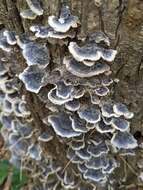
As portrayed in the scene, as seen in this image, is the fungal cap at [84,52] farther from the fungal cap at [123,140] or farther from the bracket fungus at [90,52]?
the fungal cap at [123,140]

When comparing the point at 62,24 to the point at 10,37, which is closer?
the point at 62,24

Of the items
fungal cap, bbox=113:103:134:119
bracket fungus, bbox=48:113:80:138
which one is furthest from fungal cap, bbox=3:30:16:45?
fungal cap, bbox=113:103:134:119

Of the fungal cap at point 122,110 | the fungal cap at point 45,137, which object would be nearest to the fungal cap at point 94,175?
the fungal cap at point 45,137

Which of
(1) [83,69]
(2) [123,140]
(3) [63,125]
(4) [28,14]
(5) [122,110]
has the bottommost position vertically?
(2) [123,140]

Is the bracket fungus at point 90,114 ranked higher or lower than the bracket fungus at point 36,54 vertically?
lower

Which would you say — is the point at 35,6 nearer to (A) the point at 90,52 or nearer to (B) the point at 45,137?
(A) the point at 90,52

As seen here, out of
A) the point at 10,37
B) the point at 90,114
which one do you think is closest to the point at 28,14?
the point at 10,37

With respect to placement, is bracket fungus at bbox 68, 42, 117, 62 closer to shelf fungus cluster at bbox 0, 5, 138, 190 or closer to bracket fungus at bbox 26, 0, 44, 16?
shelf fungus cluster at bbox 0, 5, 138, 190

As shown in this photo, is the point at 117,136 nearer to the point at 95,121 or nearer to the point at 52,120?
the point at 95,121

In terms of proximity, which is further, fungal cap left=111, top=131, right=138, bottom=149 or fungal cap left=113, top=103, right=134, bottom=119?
fungal cap left=111, top=131, right=138, bottom=149
